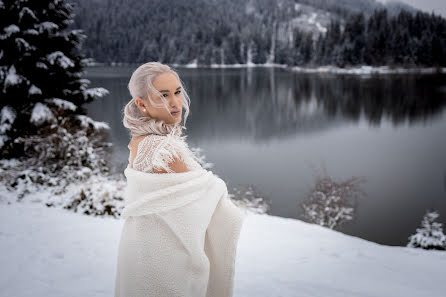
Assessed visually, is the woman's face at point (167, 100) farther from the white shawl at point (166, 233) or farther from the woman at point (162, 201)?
the white shawl at point (166, 233)

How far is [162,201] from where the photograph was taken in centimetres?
149

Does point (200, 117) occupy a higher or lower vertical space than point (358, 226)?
higher

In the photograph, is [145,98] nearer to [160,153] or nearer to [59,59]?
[160,153]

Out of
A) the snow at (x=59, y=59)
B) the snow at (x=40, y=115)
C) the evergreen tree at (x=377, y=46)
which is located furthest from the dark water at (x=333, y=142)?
the evergreen tree at (x=377, y=46)

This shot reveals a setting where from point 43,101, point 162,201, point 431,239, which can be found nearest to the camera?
point 162,201

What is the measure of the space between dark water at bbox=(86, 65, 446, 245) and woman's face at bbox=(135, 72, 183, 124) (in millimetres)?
11924

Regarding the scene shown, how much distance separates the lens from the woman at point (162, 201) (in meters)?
1.50

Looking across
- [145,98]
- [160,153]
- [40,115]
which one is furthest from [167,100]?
[40,115]

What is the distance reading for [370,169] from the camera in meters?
19.1

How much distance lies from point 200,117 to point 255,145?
26.5 feet

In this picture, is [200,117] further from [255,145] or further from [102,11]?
[102,11]

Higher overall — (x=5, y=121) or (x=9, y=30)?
(x=9, y=30)

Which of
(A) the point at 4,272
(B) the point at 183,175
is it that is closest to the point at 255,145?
(A) the point at 4,272

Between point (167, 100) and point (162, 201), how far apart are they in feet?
1.53
